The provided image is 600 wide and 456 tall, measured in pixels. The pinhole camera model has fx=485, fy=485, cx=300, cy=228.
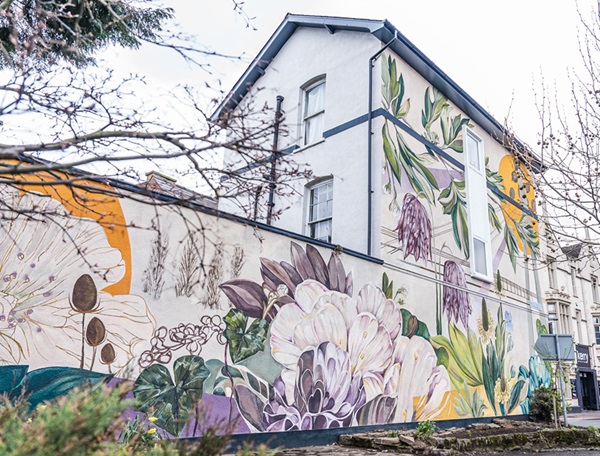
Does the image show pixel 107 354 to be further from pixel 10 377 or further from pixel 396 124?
pixel 396 124

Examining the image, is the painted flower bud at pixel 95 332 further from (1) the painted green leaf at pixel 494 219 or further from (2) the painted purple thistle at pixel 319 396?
(1) the painted green leaf at pixel 494 219

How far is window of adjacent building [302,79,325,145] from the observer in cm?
1278

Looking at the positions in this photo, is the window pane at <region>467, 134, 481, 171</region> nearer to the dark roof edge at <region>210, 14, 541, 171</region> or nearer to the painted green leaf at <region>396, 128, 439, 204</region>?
the dark roof edge at <region>210, 14, 541, 171</region>

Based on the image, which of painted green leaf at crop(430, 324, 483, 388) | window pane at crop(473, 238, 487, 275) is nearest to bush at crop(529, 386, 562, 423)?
painted green leaf at crop(430, 324, 483, 388)

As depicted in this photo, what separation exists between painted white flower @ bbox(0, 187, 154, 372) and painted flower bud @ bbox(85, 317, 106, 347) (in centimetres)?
5

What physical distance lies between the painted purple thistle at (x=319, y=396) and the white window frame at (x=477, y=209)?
6107 mm

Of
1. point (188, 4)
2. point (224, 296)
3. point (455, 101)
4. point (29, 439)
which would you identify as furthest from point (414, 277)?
point (29, 439)

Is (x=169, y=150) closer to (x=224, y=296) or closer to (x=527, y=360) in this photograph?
(x=224, y=296)

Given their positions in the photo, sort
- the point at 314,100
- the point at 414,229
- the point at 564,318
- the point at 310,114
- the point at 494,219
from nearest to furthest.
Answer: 1. the point at 414,229
2. the point at 310,114
3. the point at 314,100
4. the point at 494,219
5. the point at 564,318

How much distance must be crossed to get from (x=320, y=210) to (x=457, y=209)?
4.04m

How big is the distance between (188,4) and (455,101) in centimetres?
1085

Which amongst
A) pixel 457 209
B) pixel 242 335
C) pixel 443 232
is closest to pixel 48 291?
pixel 242 335

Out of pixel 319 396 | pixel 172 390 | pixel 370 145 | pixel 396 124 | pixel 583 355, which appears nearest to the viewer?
pixel 172 390

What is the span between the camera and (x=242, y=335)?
7.43 m
